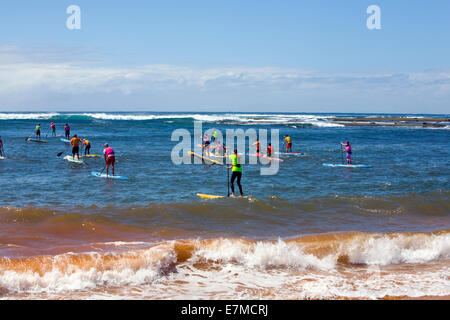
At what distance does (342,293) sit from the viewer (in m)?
7.36

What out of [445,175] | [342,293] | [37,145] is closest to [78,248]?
[342,293]

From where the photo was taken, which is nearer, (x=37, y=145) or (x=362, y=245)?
(x=362, y=245)

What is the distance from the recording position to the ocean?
25.7 ft

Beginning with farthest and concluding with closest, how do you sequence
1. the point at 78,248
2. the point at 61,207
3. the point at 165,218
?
the point at 61,207 < the point at 165,218 < the point at 78,248

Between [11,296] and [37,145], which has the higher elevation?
[37,145]

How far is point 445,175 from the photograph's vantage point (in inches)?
795

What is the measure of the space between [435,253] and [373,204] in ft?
14.9

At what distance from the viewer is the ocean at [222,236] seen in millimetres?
7824

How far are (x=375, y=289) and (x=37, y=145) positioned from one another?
97.7ft

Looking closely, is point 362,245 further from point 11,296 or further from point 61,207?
point 61,207

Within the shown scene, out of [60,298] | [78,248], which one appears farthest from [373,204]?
[60,298]

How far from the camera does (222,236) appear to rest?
10.8 meters
